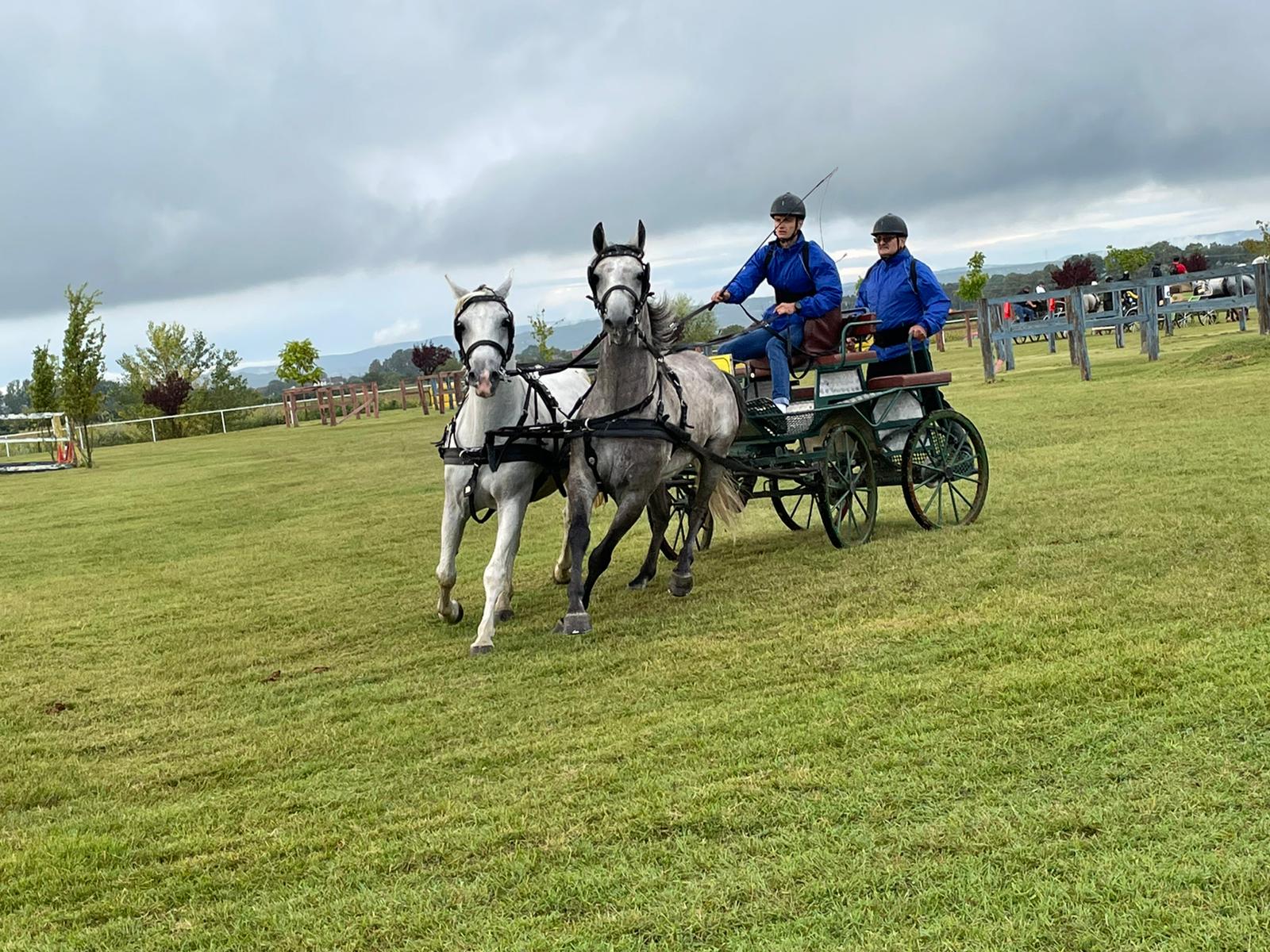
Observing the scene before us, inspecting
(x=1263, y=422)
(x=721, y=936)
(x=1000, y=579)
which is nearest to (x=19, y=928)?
(x=721, y=936)

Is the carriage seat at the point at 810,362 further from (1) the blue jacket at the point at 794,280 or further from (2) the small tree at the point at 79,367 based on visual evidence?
(2) the small tree at the point at 79,367

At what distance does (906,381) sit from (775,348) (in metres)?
1.02

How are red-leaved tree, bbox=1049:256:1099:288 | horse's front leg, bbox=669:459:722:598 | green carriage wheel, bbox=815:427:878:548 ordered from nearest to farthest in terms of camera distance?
1. horse's front leg, bbox=669:459:722:598
2. green carriage wheel, bbox=815:427:878:548
3. red-leaved tree, bbox=1049:256:1099:288

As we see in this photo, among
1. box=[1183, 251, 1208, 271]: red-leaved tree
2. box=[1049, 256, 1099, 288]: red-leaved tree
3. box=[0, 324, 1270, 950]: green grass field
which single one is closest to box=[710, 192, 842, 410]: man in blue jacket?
box=[0, 324, 1270, 950]: green grass field

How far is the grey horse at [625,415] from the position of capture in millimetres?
7199

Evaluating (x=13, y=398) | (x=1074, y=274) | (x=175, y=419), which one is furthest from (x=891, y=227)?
(x=13, y=398)

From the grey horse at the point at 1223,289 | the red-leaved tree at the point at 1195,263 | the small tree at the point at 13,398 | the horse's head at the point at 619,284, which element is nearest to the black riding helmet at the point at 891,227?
the horse's head at the point at 619,284

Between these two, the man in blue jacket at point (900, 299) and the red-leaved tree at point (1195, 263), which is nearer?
the man in blue jacket at point (900, 299)

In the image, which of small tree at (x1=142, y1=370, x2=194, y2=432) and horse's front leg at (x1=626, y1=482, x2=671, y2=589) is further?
small tree at (x1=142, y1=370, x2=194, y2=432)

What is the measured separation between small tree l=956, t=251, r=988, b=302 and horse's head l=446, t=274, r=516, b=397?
52815 mm

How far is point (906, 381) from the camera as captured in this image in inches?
378

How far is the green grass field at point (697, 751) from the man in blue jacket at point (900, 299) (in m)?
1.44

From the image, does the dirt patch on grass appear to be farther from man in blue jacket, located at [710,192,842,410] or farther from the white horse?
the white horse

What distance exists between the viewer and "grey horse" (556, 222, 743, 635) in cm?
720
